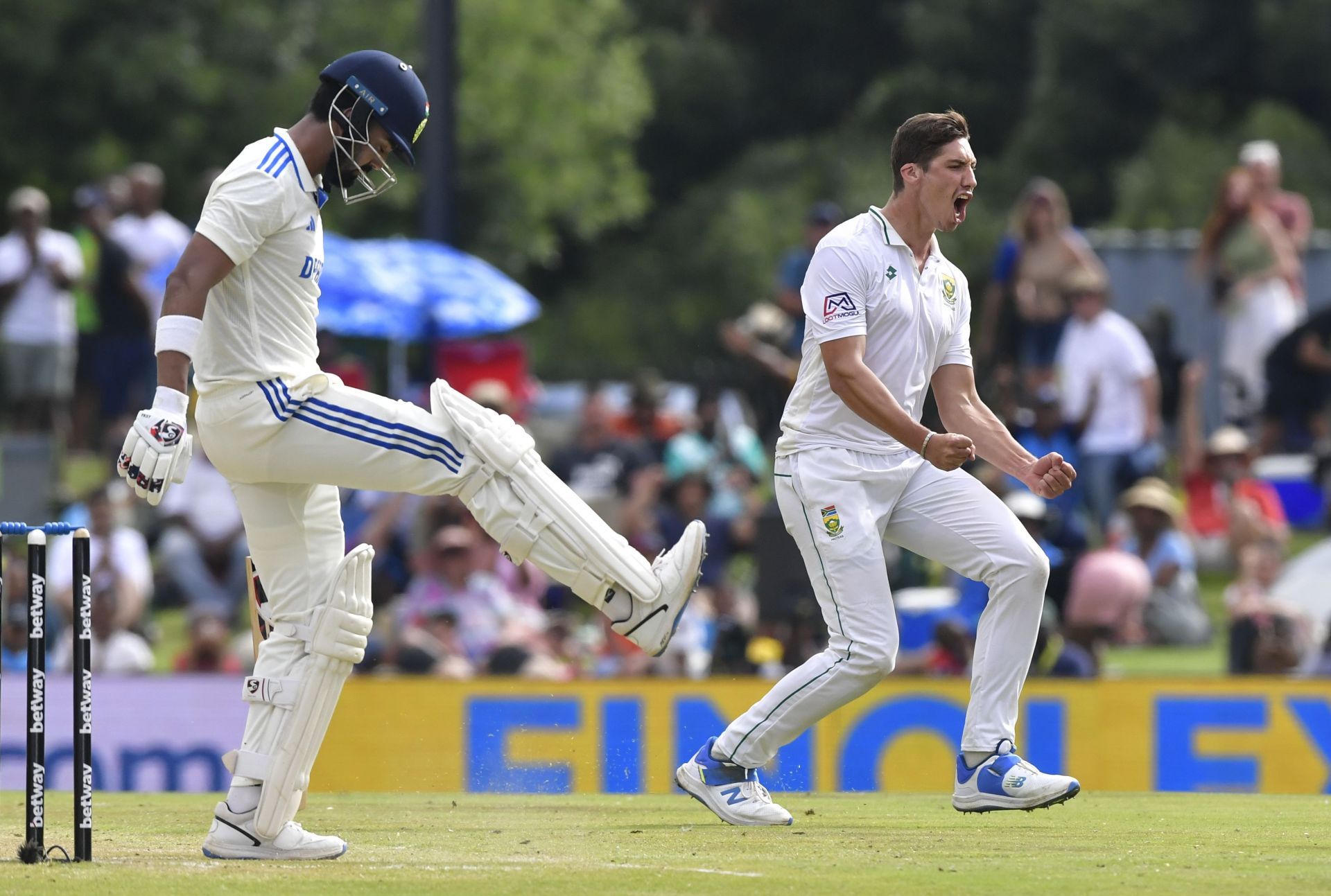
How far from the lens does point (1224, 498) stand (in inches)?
579

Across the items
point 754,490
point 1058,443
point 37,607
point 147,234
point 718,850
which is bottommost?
point 718,850

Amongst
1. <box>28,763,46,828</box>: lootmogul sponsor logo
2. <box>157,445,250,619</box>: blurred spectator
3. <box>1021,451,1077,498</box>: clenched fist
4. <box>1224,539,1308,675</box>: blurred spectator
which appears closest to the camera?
<box>28,763,46,828</box>: lootmogul sponsor logo

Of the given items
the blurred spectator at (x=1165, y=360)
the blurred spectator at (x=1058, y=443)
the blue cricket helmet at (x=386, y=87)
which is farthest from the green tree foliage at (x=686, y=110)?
the blue cricket helmet at (x=386, y=87)

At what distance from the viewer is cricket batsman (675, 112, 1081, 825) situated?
6844mm

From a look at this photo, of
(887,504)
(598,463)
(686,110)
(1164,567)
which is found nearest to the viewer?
(887,504)

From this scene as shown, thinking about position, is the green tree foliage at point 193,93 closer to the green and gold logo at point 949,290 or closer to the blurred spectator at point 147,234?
the blurred spectator at point 147,234

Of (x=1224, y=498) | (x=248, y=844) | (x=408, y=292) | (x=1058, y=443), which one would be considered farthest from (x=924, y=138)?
(x=408, y=292)

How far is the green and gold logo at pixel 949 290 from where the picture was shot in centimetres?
709

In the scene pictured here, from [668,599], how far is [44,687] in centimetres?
188

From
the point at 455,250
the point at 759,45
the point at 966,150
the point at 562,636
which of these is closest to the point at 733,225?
the point at 759,45

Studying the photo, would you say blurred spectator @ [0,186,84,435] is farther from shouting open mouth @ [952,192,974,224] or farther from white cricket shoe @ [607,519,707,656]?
shouting open mouth @ [952,192,974,224]

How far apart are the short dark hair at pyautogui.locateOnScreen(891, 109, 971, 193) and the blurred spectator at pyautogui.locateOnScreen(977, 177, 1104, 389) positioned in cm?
814

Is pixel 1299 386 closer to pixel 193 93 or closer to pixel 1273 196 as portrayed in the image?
pixel 1273 196

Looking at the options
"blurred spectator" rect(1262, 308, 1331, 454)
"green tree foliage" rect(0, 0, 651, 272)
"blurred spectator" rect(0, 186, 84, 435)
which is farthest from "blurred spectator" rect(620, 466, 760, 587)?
"green tree foliage" rect(0, 0, 651, 272)
